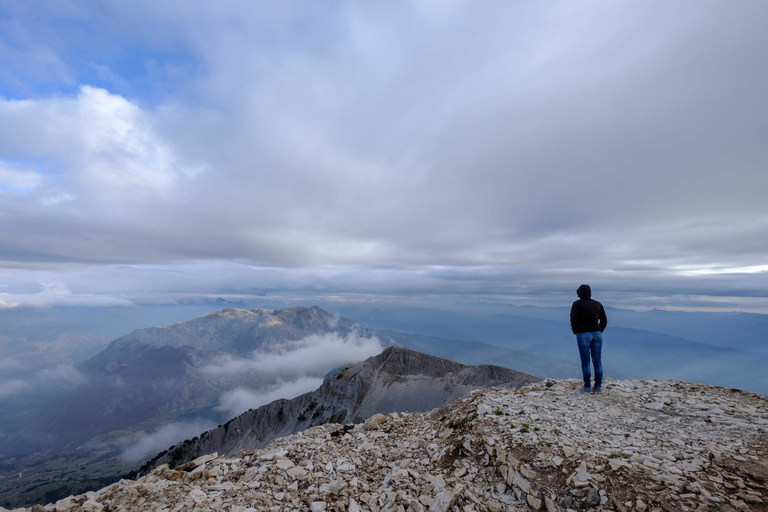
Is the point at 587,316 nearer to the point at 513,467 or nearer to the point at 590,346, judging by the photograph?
the point at 590,346

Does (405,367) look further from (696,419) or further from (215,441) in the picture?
(696,419)

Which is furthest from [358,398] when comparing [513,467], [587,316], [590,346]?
[513,467]

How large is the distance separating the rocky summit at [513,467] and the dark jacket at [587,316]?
2.85 m

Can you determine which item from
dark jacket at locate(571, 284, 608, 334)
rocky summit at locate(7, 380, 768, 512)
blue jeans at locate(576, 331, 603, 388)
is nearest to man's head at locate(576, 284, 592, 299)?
dark jacket at locate(571, 284, 608, 334)

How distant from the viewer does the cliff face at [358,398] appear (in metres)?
101

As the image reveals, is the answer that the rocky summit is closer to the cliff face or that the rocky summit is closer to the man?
the man

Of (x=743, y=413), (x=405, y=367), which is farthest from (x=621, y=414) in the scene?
(x=405, y=367)

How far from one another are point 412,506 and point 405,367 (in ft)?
389

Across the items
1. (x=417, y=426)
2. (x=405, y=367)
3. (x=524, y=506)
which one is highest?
(x=524, y=506)

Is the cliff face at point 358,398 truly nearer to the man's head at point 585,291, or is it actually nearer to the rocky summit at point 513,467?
the man's head at point 585,291

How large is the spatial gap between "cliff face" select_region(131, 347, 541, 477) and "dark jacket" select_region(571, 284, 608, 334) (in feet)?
301

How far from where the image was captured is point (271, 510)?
7.76 metres

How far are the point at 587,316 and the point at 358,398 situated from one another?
112841 mm

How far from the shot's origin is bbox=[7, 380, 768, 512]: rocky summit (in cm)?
666
